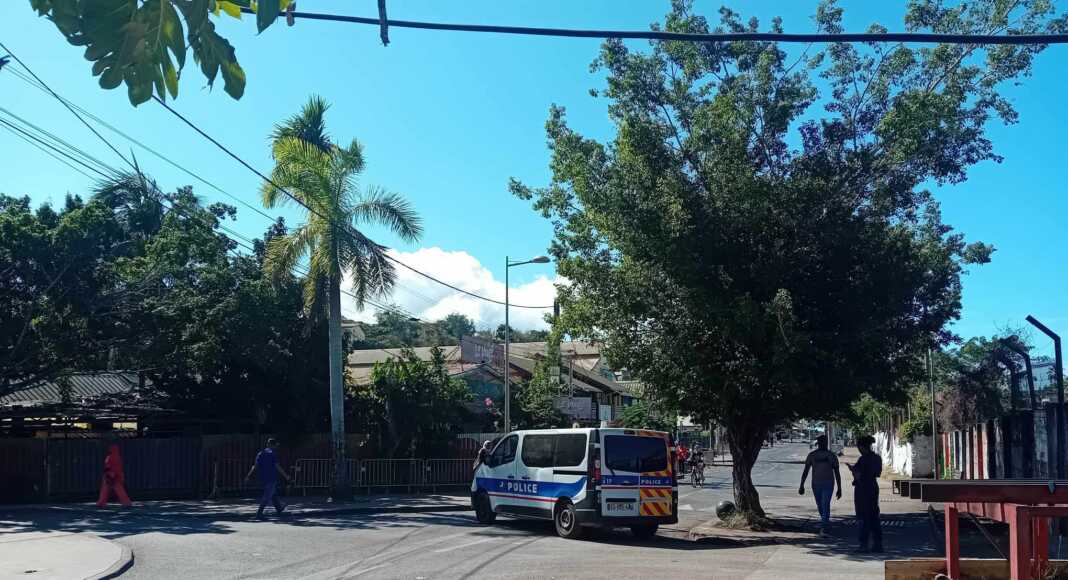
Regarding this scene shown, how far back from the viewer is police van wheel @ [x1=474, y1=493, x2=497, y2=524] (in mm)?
18125

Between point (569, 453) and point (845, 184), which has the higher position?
point (845, 184)

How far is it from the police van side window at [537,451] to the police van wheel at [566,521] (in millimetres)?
825

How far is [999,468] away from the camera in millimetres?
21047

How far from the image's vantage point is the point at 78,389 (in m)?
29.6

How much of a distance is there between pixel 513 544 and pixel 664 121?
8.15 m

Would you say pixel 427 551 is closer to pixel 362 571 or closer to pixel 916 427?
pixel 362 571

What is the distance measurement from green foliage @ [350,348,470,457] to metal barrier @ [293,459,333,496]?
2203 millimetres

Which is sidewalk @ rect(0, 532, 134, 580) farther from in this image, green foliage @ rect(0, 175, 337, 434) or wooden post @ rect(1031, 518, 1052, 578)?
→ wooden post @ rect(1031, 518, 1052, 578)

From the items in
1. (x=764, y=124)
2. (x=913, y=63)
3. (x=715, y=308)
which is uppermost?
(x=913, y=63)

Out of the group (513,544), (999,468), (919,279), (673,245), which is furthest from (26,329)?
(999,468)

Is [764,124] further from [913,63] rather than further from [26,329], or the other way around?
[26,329]

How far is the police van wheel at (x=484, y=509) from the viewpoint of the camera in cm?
1812

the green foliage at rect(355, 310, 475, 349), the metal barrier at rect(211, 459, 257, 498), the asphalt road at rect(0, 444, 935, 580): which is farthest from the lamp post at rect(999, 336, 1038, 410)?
the green foliage at rect(355, 310, 475, 349)

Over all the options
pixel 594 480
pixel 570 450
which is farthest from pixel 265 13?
pixel 570 450
